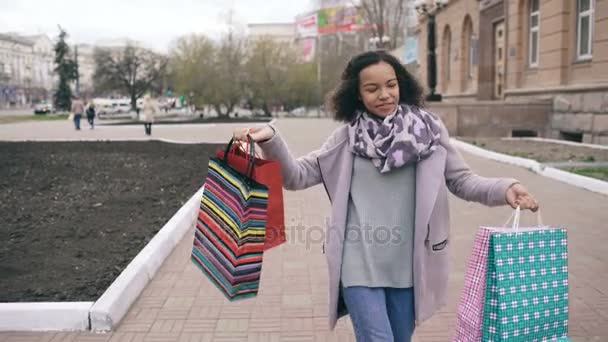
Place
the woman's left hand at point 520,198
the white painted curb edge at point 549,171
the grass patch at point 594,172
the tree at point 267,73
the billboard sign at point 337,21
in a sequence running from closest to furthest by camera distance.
Result: the woman's left hand at point 520,198, the white painted curb edge at point 549,171, the grass patch at point 594,172, the tree at point 267,73, the billboard sign at point 337,21

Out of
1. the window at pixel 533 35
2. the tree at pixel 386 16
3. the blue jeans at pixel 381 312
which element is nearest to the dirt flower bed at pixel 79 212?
the blue jeans at pixel 381 312

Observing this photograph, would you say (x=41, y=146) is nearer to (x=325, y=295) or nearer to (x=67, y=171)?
(x=67, y=171)

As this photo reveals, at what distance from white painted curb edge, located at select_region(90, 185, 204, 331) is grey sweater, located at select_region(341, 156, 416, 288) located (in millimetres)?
2256

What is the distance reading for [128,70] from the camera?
64312 mm

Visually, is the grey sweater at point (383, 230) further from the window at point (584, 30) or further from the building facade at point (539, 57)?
the window at point (584, 30)

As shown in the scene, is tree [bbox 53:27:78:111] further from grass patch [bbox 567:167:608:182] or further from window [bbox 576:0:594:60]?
grass patch [bbox 567:167:608:182]

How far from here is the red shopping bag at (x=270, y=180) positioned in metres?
2.55

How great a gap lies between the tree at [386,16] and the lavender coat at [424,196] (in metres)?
38.0

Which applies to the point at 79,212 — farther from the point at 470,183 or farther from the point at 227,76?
the point at 227,76

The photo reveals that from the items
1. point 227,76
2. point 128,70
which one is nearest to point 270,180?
point 227,76

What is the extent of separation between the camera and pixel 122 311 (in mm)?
4293

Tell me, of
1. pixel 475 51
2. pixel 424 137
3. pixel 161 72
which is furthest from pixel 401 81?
pixel 161 72

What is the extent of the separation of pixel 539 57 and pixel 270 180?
17625 mm

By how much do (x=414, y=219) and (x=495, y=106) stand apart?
57.4 ft
